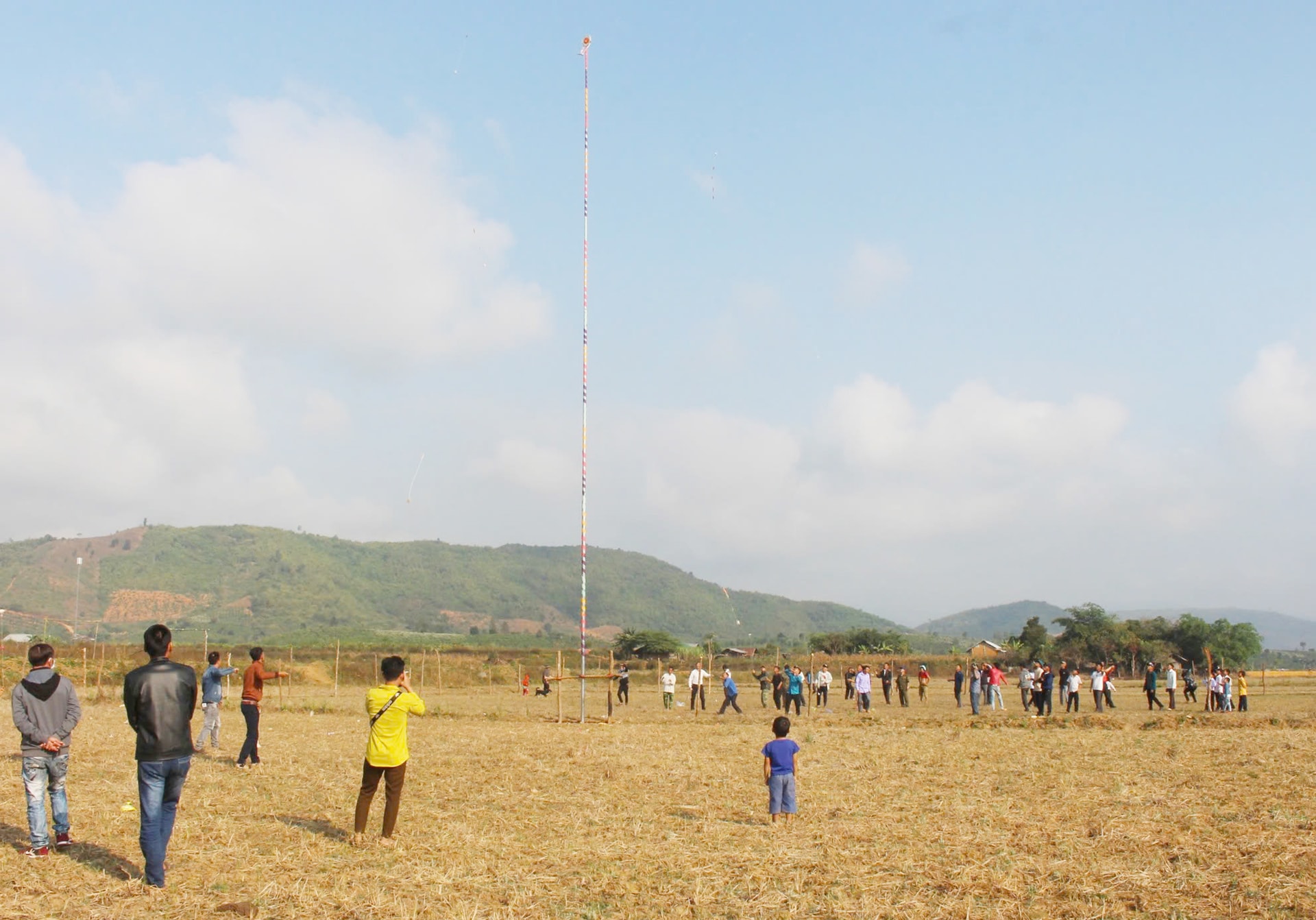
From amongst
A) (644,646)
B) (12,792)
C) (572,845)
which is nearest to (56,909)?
(572,845)

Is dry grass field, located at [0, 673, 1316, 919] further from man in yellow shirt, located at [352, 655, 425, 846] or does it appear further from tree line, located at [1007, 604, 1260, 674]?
tree line, located at [1007, 604, 1260, 674]

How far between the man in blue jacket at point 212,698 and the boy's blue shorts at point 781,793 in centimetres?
1069

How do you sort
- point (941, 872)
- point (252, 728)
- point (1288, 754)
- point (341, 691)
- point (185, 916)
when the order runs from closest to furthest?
point (185, 916) < point (941, 872) < point (252, 728) < point (1288, 754) < point (341, 691)

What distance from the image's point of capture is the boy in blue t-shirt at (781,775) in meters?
13.0

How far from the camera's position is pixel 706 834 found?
12.4 meters

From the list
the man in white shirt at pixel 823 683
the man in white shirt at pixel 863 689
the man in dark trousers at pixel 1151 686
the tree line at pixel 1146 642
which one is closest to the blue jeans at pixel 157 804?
the man in white shirt at pixel 863 689

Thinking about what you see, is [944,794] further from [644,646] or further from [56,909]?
[644,646]

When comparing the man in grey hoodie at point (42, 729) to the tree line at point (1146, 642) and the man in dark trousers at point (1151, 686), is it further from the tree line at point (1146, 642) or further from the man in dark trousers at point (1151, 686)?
the tree line at point (1146, 642)

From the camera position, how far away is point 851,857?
1094 centimetres

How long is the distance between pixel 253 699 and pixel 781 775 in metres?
9.72

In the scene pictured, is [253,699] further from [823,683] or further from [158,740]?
[823,683]

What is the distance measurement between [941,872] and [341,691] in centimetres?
4330

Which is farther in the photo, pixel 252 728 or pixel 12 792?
pixel 252 728

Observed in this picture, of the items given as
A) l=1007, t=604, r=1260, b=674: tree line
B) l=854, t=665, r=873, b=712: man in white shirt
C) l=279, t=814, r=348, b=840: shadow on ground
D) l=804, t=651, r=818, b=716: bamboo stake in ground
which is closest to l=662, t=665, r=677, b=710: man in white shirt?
l=804, t=651, r=818, b=716: bamboo stake in ground
